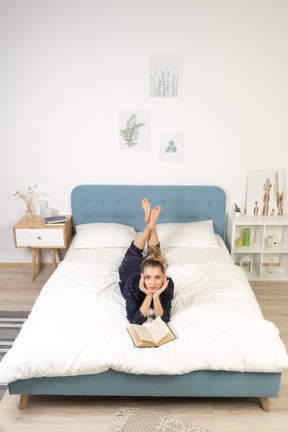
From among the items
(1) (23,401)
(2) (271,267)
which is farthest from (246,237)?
(1) (23,401)

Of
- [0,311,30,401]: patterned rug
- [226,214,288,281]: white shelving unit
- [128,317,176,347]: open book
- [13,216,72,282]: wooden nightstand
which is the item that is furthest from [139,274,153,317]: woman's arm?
[226,214,288,281]: white shelving unit

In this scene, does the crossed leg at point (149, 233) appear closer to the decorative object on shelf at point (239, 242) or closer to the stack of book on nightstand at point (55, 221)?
the stack of book on nightstand at point (55, 221)

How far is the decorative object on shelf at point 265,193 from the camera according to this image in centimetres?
353

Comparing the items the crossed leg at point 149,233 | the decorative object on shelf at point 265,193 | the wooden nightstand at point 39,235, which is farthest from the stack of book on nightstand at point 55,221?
the decorative object on shelf at point 265,193

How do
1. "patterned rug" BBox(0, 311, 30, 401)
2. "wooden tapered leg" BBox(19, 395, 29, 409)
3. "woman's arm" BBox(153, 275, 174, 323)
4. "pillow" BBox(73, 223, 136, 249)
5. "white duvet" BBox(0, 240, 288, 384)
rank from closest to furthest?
"white duvet" BBox(0, 240, 288, 384) → "wooden tapered leg" BBox(19, 395, 29, 409) → "woman's arm" BBox(153, 275, 174, 323) → "patterned rug" BBox(0, 311, 30, 401) → "pillow" BBox(73, 223, 136, 249)

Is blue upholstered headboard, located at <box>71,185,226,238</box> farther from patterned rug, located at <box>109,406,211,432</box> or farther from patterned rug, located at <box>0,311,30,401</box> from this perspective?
patterned rug, located at <box>109,406,211,432</box>

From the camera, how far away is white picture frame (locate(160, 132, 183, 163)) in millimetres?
3428

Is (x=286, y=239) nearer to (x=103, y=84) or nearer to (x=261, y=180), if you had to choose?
(x=261, y=180)

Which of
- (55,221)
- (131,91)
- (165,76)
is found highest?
(165,76)

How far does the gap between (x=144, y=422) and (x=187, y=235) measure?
1.63 m

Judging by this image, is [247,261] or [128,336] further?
[247,261]

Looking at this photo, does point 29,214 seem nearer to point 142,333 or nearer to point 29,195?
point 29,195

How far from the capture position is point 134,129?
11.2 feet

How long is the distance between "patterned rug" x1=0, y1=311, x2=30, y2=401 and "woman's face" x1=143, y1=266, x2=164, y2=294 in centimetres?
109
